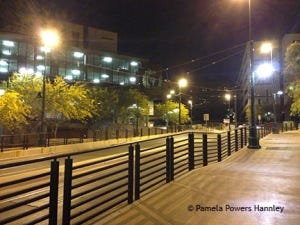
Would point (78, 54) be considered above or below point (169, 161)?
above

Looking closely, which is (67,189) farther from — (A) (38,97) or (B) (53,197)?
(A) (38,97)

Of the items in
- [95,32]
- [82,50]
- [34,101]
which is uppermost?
[95,32]

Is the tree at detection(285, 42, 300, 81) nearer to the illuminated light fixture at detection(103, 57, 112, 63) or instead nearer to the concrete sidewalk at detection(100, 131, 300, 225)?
the concrete sidewalk at detection(100, 131, 300, 225)

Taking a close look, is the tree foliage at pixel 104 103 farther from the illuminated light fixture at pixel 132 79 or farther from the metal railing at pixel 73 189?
the metal railing at pixel 73 189

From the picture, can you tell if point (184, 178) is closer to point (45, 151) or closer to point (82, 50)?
point (45, 151)

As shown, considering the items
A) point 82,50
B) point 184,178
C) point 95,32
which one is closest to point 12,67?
point 82,50

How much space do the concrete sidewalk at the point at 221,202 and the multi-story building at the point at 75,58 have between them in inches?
1953

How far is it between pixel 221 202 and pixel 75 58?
70877 mm

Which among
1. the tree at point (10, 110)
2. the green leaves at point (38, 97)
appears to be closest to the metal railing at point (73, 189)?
the tree at point (10, 110)

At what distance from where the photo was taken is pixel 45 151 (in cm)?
2505

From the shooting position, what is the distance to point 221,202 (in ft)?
23.8

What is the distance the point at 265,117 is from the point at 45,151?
3358 inches

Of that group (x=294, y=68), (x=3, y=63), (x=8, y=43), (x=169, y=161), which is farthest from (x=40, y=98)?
(x=8, y=43)

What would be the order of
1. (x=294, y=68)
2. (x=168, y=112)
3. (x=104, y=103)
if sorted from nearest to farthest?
(x=294, y=68), (x=104, y=103), (x=168, y=112)
